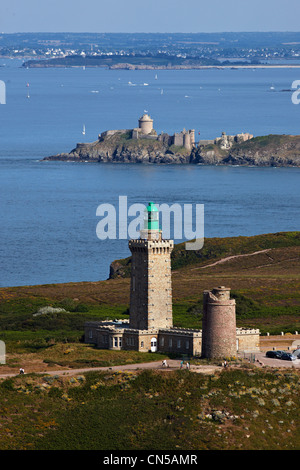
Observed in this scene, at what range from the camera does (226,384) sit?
43188 mm

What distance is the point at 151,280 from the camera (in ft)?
167

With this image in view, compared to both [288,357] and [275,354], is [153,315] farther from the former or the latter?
[288,357]

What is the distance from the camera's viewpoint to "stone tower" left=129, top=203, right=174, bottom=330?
166 ft

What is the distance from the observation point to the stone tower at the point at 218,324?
1847 inches

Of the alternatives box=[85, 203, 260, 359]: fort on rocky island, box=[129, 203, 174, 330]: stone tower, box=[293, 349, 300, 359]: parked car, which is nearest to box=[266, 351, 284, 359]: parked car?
box=[293, 349, 300, 359]: parked car

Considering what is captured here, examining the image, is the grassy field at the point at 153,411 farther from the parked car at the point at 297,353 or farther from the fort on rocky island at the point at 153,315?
the fort on rocky island at the point at 153,315

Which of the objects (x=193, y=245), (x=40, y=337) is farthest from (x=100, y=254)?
(x=40, y=337)

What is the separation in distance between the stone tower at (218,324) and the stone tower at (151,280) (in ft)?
13.6

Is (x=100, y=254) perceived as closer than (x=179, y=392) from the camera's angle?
No

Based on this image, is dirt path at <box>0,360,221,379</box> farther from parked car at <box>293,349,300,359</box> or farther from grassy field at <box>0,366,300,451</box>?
parked car at <box>293,349,300,359</box>

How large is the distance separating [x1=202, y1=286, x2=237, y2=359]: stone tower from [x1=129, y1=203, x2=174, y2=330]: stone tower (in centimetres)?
415

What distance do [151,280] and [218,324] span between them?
496cm
